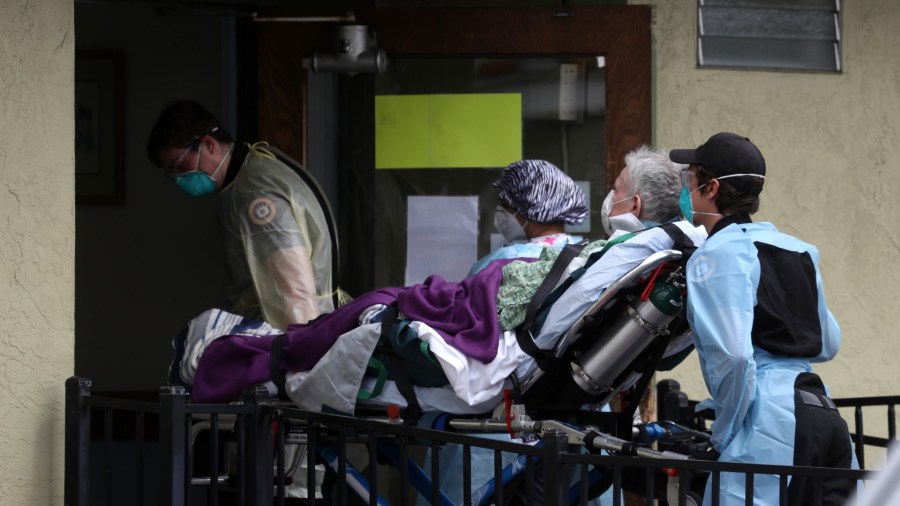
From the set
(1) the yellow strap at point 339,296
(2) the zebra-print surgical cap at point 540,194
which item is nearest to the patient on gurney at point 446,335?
(2) the zebra-print surgical cap at point 540,194

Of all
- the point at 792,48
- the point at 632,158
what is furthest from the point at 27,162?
the point at 792,48

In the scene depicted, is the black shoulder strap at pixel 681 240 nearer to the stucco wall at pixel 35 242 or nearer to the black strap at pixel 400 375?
the black strap at pixel 400 375

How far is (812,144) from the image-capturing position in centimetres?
548

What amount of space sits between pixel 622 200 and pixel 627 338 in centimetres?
63

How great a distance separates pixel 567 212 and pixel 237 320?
117 cm

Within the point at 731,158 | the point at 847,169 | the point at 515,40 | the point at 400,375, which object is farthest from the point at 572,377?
the point at 847,169

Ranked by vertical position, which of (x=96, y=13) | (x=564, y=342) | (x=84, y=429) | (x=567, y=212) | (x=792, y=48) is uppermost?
(x=96, y=13)

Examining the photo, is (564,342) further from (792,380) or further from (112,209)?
(112,209)

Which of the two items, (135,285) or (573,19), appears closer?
(573,19)

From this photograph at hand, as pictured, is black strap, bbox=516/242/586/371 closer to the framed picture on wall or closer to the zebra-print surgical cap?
the zebra-print surgical cap

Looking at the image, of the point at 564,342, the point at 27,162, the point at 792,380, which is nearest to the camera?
the point at 792,380

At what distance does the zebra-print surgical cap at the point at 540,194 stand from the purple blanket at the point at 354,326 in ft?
1.76

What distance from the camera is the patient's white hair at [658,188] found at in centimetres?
396

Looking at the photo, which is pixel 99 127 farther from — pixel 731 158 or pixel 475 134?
pixel 731 158
